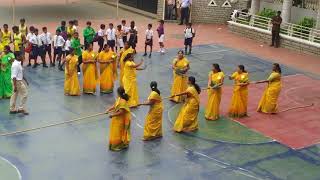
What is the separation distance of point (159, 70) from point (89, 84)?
3579 millimetres

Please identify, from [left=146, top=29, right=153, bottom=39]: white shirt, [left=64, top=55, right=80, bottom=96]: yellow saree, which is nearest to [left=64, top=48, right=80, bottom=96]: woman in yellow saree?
[left=64, top=55, right=80, bottom=96]: yellow saree

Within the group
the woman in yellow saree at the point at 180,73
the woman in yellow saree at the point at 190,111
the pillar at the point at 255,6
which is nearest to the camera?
the woman in yellow saree at the point at 190,111

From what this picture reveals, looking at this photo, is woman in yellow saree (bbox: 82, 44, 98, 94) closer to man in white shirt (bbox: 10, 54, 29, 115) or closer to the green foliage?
man in white shirt (bbox: 10, 54, 29, 115)

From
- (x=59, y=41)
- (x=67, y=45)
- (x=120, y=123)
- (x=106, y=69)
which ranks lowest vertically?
(x=120, y=123)

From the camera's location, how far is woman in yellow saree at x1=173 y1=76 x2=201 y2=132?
1177 cm

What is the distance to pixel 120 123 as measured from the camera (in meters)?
10.7

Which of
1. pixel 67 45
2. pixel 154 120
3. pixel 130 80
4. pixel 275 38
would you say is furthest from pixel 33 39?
pixel 275 38

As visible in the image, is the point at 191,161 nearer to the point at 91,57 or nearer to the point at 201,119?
the point at 201,119

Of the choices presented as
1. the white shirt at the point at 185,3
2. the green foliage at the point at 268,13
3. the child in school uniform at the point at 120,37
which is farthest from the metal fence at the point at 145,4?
the child in school uniform at the point at 120,37

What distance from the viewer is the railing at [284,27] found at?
2059cm

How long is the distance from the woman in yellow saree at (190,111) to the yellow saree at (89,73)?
337cm

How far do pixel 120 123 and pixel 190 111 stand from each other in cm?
198

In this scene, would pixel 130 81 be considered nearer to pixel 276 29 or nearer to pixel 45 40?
pixel 45 40

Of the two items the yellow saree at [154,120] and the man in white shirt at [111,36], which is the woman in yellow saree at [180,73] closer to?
the yellow saree at [154,120]
